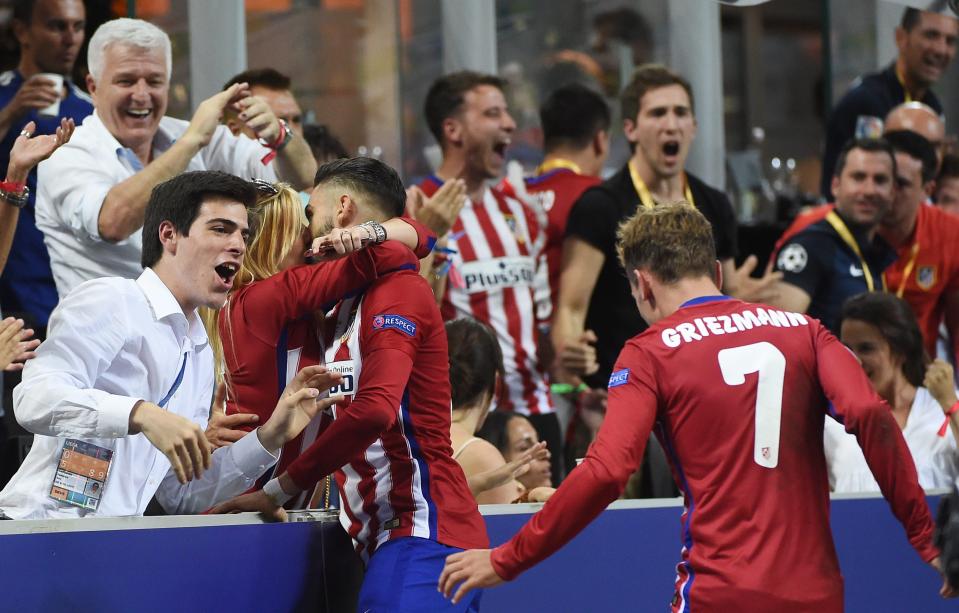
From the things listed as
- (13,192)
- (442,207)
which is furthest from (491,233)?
(13,192)

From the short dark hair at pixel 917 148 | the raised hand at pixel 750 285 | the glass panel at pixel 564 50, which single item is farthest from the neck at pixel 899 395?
the glass panel at pixel 564 50

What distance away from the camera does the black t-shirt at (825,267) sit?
6.53 m

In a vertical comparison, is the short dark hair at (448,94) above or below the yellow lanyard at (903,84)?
below

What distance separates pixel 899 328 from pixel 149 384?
3.15m

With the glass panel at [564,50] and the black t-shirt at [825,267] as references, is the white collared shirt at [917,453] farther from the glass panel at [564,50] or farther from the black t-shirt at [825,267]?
the glass panel at [564,50]

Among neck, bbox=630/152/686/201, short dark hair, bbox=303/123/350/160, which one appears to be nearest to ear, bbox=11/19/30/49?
short dark hair, bbox=303/123/350/160

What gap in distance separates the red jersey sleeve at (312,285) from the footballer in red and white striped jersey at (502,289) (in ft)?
7.55

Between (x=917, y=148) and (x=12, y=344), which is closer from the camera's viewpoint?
(x=12, y=344)

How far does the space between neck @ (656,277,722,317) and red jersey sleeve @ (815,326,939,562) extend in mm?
390

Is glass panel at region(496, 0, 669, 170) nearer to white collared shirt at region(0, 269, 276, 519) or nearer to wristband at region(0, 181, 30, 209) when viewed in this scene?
wristband at region(0, 181, 30, 209)

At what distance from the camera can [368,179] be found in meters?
3.86

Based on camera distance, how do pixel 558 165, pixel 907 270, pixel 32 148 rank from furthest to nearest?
1. pixel 558 165
2. pixel 907 270
3. pixel 32 148

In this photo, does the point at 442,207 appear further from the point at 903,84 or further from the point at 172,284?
the point at 903,84

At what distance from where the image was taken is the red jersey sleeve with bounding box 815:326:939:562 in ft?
11.1
